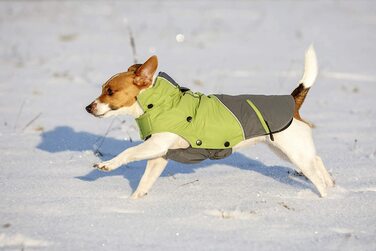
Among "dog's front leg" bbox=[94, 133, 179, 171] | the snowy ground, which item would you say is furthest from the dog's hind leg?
"dog's front leg" bbox=[94, 133, 179, 171]

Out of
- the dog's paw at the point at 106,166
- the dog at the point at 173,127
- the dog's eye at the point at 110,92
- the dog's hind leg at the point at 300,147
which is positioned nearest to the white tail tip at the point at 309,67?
the dog at the point at 173,127

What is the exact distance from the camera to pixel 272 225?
3873 millimetres

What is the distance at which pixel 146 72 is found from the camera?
427 cm

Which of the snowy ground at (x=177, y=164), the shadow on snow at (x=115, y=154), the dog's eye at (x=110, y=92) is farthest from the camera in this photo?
the shadow on snow at (x=115, y=154)

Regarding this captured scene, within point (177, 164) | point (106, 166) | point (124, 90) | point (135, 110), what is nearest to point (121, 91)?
point (124, 90)

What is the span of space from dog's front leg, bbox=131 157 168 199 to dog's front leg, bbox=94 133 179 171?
30cm

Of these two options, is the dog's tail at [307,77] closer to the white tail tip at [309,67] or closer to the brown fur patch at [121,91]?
the white tail tip at [309,67]

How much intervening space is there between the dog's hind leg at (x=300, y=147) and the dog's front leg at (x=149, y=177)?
0.89m

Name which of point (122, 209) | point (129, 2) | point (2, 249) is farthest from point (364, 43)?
point (2, 249)

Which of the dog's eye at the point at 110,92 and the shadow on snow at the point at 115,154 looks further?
the shadow on snow at the point at 115,154

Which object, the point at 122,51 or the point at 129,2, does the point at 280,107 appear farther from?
the point at 129,2

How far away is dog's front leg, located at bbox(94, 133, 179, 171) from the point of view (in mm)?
4172

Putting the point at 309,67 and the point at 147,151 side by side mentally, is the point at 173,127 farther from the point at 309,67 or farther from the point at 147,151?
the point at 309,67

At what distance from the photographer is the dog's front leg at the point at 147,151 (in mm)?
4172
